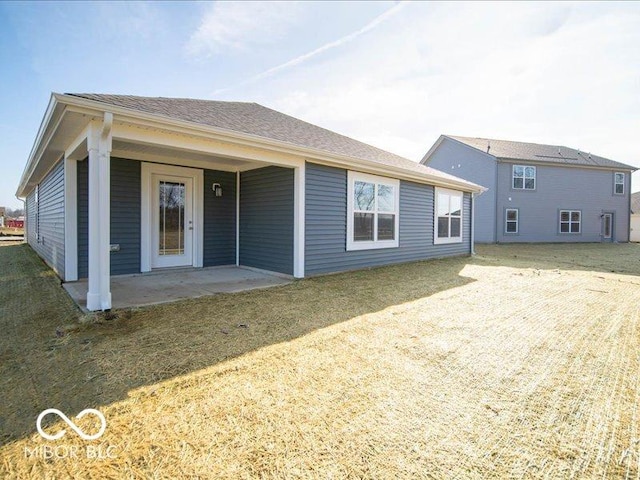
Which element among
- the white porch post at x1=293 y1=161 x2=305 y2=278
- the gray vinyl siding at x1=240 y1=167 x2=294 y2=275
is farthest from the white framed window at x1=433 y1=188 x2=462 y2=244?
the gray vinyl siding at x1=240 y1=167 x2=294 y2=275

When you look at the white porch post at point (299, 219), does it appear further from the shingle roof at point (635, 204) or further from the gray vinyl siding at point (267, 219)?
the shingle roof at point (635, 204)

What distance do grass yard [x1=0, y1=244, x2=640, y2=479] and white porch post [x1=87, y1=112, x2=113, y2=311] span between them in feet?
1.21

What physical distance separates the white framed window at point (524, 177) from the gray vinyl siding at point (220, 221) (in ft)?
55.9

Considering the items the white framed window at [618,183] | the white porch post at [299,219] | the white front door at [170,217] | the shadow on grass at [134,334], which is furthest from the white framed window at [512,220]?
the white front door at [170,217]

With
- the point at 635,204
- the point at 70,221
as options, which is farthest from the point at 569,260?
the point at 635,204

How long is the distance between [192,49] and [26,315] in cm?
Answer: 772

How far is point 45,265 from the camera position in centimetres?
875

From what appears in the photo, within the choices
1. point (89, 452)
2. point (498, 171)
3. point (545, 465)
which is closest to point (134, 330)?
point (89, 452)

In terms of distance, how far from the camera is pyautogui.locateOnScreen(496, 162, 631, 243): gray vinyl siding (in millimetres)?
19000

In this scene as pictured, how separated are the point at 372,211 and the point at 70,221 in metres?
6.27

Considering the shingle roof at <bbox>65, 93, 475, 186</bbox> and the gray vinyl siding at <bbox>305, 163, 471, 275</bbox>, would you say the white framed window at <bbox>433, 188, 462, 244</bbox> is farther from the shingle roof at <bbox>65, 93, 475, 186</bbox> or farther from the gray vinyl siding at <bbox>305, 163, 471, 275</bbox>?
the shingle roof at <bbox>65, 93, 475, 186</bbox>

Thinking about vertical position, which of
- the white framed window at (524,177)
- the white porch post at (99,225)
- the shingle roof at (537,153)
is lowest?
the white porch post at (99,225)

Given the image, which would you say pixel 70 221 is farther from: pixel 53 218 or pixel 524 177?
pixel 524 177

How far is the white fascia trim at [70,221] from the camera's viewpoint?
20.5ft
